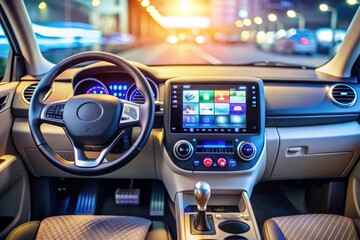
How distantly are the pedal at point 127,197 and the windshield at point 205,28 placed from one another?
99cm

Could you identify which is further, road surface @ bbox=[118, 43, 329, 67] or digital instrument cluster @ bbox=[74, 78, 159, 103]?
road surface @ bbox=[118, 43, 329, 67]

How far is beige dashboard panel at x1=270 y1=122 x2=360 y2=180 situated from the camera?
236cm

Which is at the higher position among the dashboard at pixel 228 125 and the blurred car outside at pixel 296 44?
the dashboard at pixel 228 125

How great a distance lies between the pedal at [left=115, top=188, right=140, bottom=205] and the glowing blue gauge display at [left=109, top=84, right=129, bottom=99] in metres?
0.94

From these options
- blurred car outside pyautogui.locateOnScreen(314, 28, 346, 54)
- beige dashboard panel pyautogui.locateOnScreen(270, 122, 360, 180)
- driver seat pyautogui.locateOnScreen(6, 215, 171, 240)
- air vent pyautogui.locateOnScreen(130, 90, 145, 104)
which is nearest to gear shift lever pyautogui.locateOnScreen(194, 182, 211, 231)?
driver seat pyautogui.locateOnScreen(6, 215, 171, 240)

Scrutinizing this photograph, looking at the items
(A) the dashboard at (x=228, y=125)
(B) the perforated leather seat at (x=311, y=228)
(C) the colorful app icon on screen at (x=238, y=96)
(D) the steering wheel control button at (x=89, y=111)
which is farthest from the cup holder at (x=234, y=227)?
(D) the steering wheel control button at (x=89, y=111)

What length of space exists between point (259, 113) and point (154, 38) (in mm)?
32512

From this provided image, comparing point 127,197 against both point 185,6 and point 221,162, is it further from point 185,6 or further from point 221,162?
point 185,6

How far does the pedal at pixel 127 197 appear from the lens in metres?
2.88

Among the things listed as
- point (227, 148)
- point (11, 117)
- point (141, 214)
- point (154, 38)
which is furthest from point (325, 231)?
point (154, 38)

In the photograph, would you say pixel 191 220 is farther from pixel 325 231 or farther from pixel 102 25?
pixel 102 25

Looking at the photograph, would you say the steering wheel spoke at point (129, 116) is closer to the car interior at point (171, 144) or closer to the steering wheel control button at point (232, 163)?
the car interior at point (171, 144)

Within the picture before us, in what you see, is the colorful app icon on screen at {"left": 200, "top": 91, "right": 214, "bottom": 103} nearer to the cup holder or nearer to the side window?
the cup holder

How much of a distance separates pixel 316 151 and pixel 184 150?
873 millimetres
